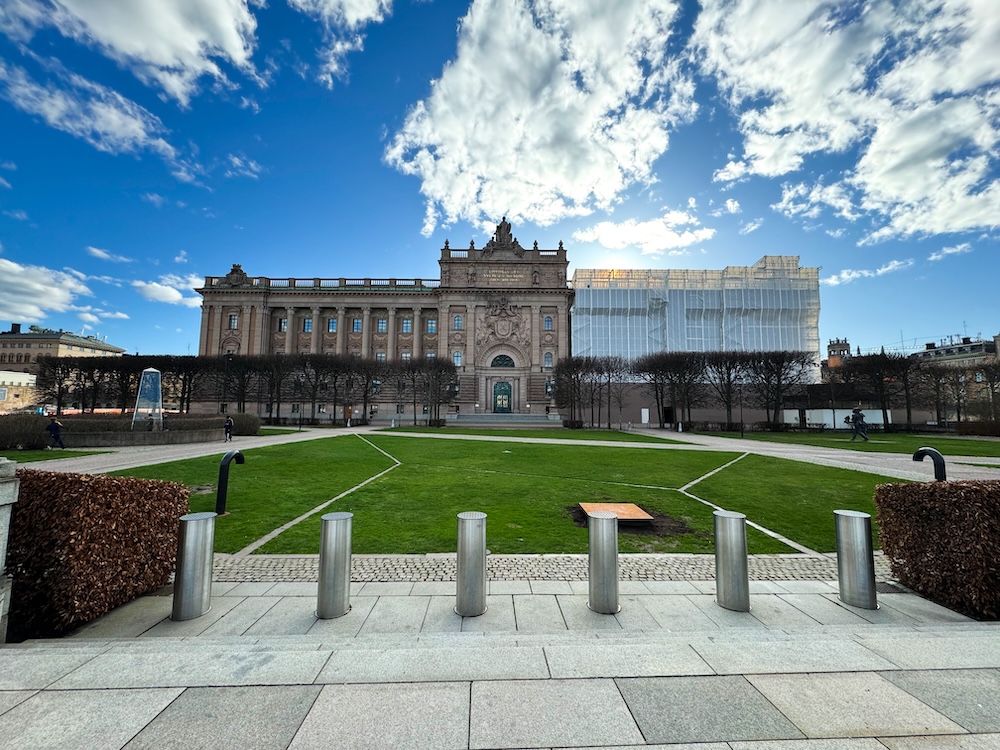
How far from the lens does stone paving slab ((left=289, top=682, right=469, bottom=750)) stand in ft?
7.57

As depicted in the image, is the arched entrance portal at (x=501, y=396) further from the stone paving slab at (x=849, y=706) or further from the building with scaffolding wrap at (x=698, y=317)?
the stone paving slab at (x=849, y=706)

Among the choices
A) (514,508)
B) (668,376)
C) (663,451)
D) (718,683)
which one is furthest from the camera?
(668,376)

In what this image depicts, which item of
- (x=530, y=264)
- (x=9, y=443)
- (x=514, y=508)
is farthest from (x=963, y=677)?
(x=530, y=264)

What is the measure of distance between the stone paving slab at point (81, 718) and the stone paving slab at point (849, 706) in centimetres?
376

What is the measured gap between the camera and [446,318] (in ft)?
192

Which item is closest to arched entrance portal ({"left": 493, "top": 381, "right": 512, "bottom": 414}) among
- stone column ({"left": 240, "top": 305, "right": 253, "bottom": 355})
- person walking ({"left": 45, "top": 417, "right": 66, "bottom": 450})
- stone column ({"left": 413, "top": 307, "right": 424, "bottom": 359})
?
stone column ({"left": 413, "top": 307, "right": 424, "bottom": 359})

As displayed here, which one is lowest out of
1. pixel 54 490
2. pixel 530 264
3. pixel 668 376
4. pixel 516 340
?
pixel 54 490

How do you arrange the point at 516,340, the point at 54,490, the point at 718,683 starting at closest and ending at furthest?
the point at 718,683 → the point at 54,490 → the point at 516,340

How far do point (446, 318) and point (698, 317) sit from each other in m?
34.8

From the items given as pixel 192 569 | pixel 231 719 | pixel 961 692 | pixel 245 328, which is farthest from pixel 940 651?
pixel 245 328

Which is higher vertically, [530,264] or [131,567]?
[530,264]

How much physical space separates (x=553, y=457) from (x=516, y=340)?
40.8 meters

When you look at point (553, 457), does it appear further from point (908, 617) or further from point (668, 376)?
point (668, 376)

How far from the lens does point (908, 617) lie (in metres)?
4.74
